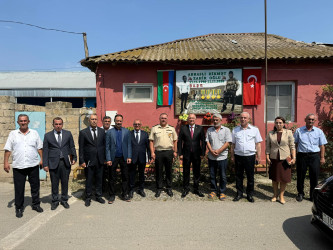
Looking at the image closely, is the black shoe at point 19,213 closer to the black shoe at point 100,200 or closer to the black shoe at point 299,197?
the black shoe at point 100,200

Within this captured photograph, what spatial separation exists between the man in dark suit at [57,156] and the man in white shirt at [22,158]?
217 mm

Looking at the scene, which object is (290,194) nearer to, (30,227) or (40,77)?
(30,227)

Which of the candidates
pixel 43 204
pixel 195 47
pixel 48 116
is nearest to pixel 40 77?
pixel 48 116

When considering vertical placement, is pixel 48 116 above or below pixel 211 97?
below

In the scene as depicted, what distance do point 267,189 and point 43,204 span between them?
209 inches

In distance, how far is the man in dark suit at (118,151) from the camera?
4414 mm

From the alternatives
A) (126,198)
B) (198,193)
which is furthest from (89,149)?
(198,193)

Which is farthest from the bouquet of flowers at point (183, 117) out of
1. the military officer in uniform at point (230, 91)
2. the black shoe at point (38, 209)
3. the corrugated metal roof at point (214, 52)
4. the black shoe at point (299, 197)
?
the black shoe at point (38, 209)

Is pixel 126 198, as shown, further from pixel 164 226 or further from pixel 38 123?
pixel 38 123

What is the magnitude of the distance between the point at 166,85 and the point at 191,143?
2738mm

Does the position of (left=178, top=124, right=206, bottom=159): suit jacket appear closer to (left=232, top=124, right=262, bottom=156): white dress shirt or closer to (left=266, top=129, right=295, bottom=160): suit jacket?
(left=232, top=124, right=262, bottom=156): white dress shirt

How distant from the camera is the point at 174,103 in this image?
6758 millimetres

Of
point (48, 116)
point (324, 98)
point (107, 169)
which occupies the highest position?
point (324, 98)

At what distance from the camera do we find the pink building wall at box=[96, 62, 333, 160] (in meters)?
6.57
